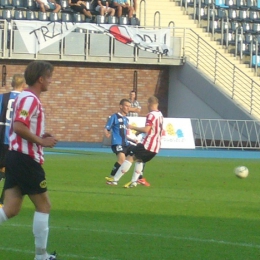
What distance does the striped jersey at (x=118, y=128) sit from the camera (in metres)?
16.5

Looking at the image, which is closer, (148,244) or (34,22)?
(148,244)

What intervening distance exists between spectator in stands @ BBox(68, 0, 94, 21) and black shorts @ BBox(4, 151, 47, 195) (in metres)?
24.8

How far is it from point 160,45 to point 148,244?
870 inches

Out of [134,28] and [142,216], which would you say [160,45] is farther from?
[142,216]

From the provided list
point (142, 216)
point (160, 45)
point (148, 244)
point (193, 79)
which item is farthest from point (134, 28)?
point (148, 244)

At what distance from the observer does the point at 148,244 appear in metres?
8.43

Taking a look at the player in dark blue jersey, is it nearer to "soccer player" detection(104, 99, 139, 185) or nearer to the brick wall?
"soccer player" detection(104, 99, 139, 185)

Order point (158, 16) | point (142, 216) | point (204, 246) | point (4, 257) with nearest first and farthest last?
point (4, 257) < point (204, 246) < point (142, 216) < point (158, 16)

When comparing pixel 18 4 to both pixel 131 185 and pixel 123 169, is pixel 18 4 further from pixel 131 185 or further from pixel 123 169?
pixel 131 185

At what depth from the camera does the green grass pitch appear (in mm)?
8039

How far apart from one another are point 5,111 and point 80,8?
20988 millimetres

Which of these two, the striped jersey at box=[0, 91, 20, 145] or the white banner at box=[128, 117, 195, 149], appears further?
the white banner at box=[128, 117, 195, 149]

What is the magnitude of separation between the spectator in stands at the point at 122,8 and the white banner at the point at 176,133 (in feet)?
20.9

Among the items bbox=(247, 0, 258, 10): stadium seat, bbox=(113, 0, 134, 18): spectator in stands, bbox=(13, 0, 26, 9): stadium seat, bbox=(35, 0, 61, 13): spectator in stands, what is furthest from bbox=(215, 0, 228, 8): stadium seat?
bbox=(13, 0, 26, 9): stadium seat
